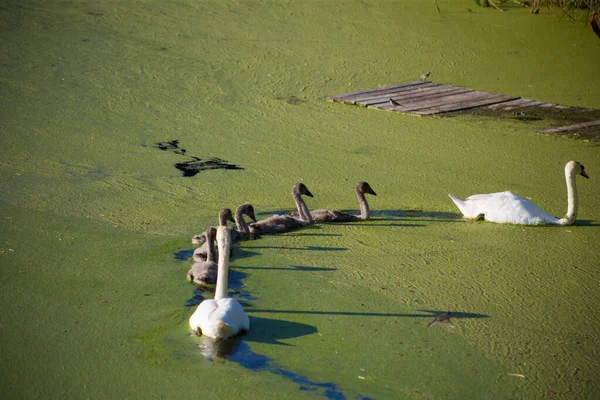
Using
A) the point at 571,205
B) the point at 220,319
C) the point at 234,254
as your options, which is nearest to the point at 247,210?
the point at 234,254

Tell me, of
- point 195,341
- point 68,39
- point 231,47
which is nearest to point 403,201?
point 195,341

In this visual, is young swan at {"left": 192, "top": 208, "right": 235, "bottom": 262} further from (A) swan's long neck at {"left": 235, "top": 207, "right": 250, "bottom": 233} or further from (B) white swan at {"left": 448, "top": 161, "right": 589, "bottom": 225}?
(B) white swan at {"left": 448, "top": 161, "right": 589, "bottom": 225}

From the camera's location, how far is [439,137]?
595 centimetres

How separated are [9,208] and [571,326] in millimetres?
3053

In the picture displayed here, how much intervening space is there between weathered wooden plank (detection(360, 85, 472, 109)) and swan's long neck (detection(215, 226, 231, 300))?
303 cm

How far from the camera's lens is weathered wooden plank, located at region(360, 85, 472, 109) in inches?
256

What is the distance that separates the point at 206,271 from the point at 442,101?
3435 millimetres

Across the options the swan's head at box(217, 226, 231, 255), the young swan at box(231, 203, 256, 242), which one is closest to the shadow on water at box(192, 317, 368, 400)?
the swan's head at box(217, 226, 231, 255)

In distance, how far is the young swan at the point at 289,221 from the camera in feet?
14.5

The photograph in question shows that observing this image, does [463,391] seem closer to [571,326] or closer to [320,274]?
[571,326]

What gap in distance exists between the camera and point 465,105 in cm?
655

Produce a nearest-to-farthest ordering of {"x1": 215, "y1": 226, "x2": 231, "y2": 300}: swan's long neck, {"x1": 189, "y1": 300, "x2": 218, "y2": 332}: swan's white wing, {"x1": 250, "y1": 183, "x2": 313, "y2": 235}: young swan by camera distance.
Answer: {"x1": 189, "y1": 300, "x2": 218, "y2": 332}: swan's white wing < {"x1": 215, "y1": 226, "x2": 231, "y2": 300}: swan's long neck < {"x1": 250, "y1": 183, "x2": 313, "y2": 235}: young swan

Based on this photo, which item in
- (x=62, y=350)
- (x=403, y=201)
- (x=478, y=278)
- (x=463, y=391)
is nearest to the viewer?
(x=463, y=391)

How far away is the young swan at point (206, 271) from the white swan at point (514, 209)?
1483 mm
